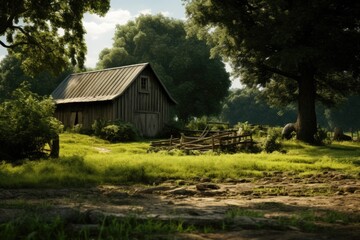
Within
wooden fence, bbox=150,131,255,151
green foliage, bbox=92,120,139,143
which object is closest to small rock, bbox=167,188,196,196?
wooden fence, bbox=150,131,255,151

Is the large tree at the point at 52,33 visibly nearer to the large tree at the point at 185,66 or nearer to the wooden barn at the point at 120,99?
the wooden barn at the point at 120,99

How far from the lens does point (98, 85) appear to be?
126 ft

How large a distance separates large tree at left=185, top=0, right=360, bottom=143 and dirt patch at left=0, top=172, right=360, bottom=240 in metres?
12.6

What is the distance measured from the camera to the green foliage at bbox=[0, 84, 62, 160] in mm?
17797

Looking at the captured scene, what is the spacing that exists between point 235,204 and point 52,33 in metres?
19.3

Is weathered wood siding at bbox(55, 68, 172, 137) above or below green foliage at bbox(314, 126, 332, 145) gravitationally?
above

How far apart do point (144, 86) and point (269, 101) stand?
11552 millimetres

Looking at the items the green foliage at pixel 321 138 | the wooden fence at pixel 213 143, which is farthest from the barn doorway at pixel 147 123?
the green foliage at pixel 321 138

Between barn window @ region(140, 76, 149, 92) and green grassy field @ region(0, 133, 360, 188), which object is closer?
green grassy field @ region(0, 133, 360, 188)

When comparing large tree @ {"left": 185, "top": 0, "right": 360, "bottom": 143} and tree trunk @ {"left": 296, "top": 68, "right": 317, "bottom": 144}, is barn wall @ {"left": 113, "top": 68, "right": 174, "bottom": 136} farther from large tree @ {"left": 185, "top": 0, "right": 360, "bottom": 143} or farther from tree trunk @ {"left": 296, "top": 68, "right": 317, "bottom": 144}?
tree trunk @ {"left": 296, "top": 68, "right": 317, "bottom": 144}

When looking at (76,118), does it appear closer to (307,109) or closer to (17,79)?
(307,109)

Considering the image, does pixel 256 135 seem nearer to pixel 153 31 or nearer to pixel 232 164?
pixel 232 164

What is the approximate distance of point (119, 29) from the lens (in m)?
69.9

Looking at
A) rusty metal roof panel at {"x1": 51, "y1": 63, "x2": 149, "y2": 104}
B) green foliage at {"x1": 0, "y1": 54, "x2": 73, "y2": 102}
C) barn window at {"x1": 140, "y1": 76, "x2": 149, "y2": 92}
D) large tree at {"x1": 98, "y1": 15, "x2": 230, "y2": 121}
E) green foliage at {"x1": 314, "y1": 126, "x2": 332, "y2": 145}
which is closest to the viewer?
green foliage at {"x1": 314, "y1": 126, "x2": 332, "y2": 145}
